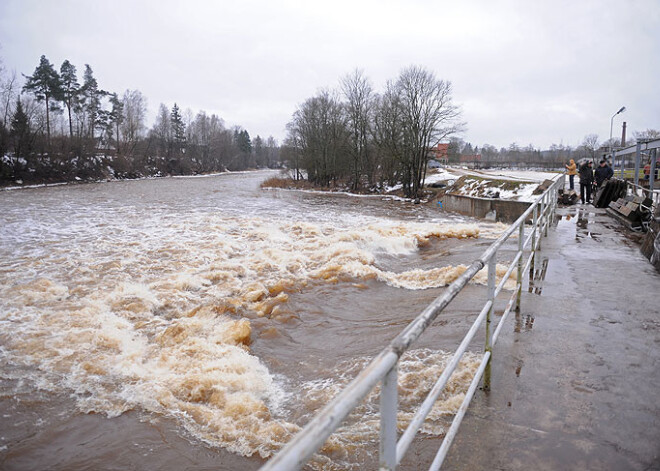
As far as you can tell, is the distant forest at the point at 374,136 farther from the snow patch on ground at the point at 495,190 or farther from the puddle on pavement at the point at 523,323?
the puddle on pavement at the point at 523,323

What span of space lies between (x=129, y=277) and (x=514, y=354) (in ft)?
29.1

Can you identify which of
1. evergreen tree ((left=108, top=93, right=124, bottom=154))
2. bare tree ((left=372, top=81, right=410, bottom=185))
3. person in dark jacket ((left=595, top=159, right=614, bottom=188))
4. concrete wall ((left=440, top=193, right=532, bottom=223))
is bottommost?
concrete wall ((left=440, top=193, right=532, bottom=223))

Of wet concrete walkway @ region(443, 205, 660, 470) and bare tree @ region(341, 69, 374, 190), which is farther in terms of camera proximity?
bare tree @ region(341, 69, 374, 190)

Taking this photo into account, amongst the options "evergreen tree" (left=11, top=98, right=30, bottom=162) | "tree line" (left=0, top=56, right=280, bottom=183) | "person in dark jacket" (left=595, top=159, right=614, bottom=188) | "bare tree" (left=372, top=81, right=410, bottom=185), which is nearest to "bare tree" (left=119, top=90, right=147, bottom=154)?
"tree line" (left=0, top=56, right=280, bottom=183)

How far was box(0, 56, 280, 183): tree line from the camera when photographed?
47.4 metres

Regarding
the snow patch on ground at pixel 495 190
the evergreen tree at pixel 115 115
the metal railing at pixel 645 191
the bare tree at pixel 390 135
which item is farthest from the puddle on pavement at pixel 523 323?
the evergreen tree at pixel 115 115

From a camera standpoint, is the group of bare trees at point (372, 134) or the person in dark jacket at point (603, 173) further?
the group of bare trees at point (372, 134)

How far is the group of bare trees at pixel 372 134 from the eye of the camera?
35.9m

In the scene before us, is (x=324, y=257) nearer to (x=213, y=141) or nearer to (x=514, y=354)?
(x=514, y=354)

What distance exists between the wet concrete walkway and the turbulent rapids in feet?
Result: 1.64

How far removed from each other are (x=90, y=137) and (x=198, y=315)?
68.0 meters

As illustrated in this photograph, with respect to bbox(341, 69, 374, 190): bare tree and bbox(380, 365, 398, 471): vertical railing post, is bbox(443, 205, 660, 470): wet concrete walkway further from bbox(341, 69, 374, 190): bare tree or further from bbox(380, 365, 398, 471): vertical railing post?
bbox(341, 69, 374, 190): bare tree

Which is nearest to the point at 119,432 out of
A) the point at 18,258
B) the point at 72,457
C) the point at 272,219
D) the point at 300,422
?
the point at 72,457

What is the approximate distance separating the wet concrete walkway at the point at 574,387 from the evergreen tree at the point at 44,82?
73.3m
